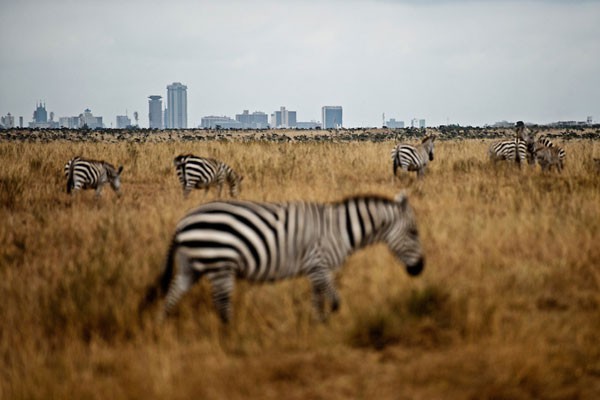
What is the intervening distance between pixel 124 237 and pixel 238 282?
10.6 feet

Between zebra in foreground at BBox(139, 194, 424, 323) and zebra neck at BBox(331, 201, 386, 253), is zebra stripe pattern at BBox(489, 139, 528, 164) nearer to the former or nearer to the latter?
zebra in foreground at BBox(139, 194, 424, 323)

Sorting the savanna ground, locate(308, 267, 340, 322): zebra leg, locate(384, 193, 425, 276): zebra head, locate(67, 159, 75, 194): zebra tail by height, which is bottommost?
the savanna ground

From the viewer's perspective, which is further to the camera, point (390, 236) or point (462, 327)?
point (390, 236)

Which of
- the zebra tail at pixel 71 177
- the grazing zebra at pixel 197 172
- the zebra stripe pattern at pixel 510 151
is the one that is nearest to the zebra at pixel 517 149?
the zebra stripe pattern at pixel 510 151

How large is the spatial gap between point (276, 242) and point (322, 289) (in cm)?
66

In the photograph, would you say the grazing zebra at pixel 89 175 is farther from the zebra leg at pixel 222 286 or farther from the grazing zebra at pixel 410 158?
the zebra leg at pixel 222 286

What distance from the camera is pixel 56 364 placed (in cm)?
462

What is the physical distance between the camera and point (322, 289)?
521 centimetres

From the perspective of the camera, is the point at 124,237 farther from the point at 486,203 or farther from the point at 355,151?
the point at 355,151

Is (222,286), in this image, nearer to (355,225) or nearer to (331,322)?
(331,322)

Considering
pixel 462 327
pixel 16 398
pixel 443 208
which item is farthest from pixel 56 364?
pixel 443 208

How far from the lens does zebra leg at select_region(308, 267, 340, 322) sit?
516cm

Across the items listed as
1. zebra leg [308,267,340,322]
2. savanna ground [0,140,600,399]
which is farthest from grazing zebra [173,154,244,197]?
zebra leg [308,267,340,322]

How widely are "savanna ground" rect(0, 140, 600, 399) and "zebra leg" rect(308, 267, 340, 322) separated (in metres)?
0.12
